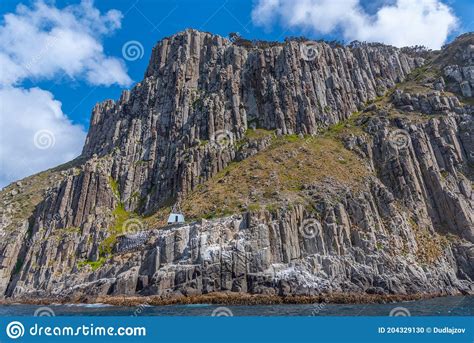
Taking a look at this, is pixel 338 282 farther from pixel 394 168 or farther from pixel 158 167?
pixel 158 167

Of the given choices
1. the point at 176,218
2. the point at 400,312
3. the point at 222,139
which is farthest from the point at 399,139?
the point at 400,312

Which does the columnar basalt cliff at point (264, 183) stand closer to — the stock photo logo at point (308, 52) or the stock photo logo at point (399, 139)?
the stock photo logo at point (399, 139)

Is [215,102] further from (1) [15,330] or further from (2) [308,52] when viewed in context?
(1) [15,330]

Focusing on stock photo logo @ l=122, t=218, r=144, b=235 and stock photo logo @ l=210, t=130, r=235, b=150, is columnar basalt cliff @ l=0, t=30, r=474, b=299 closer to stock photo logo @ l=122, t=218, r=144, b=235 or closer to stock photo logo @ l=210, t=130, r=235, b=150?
stock photo logo @ l=210, t=130, r=235, b=150

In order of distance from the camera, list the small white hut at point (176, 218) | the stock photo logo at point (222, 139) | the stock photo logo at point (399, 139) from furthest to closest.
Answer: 1. the stock photo logo at point (222, 139)
2. the stock photo logo at point (399, 139)
3. the small white hut at point (176, 218)

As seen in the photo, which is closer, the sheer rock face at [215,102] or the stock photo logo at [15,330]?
the stock photo logo at [15,330]

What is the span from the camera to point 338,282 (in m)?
78.6

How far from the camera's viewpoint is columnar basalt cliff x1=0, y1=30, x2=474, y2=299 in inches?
3270

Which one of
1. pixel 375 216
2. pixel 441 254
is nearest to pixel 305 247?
pixel 375 216

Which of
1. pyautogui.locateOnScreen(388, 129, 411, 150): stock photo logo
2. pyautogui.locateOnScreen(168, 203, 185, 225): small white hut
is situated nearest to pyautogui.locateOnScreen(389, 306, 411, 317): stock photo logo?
pyautogui.locateOnScreen(168, 203, 185, 225): small white hut

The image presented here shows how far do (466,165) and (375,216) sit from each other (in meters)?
41.0

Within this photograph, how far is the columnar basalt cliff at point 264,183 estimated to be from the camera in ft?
273
